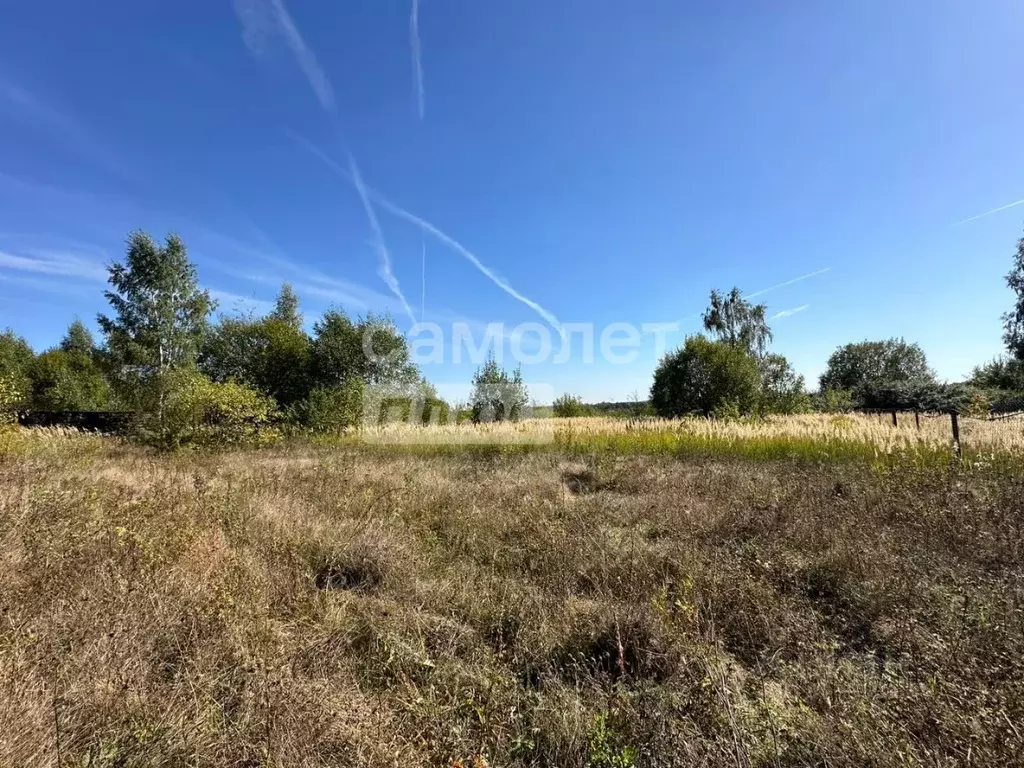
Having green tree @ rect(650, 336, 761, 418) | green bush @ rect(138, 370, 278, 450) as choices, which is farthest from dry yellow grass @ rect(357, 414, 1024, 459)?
green tree @ rect(650, 336, 761, 418)

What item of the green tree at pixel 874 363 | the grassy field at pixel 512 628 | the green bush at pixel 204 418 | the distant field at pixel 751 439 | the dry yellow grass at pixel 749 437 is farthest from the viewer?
the green tree at pixel 874 363

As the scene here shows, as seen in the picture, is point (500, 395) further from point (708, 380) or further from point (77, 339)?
point (77, 339)

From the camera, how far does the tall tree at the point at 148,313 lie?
17000 mm

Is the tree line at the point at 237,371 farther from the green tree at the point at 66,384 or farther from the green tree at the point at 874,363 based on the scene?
the green tree at the point at 874,363

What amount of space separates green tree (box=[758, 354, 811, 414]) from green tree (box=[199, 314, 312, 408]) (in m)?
22.1

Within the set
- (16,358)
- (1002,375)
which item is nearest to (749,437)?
(1002,375)

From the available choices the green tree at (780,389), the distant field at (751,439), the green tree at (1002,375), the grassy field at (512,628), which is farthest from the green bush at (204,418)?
the green tree at (1002,375)

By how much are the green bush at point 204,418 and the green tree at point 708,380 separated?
53.4 ft

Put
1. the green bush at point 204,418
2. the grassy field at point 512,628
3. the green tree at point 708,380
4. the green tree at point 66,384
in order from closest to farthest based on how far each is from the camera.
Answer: the grassy field at point 512,628 → the green bush at point 204,418 → the green tree at point 708,380 → the green tree at point 66,384

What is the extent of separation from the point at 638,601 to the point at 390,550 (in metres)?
2.21

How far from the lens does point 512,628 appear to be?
2896mm

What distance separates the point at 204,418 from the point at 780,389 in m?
27.2

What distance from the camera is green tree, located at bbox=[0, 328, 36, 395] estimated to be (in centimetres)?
2817

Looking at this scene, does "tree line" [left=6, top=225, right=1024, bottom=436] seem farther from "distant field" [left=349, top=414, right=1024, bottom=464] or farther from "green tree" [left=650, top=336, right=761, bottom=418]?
"distant field" [left=349, top=414, right=1024, bottom=464]
